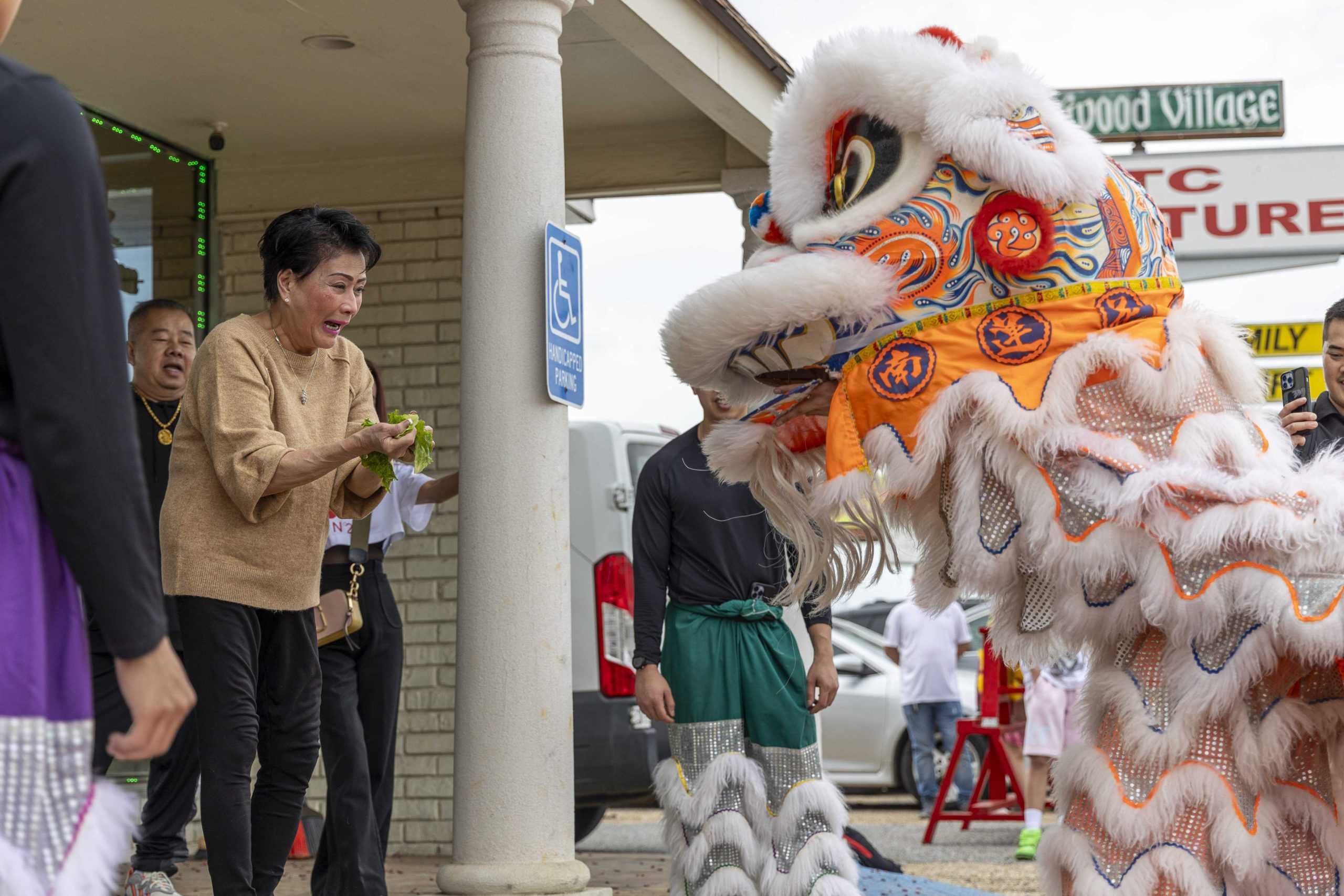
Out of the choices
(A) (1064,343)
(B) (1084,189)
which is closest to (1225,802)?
(A) (1064,343)

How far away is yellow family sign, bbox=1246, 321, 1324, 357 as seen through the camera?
8.80 meters

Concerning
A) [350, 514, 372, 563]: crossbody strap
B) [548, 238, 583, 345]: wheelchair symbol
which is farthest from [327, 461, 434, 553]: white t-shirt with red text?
[548, 238, 583, 345]: wheelchair symbol

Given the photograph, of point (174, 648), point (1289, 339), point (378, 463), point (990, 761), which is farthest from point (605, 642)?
point (990, 761)

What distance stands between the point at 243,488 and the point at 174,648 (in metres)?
1.24

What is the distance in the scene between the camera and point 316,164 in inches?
356

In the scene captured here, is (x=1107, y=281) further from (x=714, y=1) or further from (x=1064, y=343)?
(x=714, y=1)

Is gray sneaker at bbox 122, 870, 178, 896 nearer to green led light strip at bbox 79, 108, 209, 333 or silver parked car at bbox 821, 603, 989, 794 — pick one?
green led light strip at bbox 79, 108, 209, 333

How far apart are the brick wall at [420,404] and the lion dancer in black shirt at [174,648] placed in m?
2.91

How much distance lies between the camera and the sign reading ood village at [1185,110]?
28.1ft

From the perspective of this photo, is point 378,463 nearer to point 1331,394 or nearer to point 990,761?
point 1331,394

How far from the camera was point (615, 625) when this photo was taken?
7.98 m

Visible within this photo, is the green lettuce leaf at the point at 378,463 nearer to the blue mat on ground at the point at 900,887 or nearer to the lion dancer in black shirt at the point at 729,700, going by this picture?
the lion dancer in black shirt at the point at 729,700

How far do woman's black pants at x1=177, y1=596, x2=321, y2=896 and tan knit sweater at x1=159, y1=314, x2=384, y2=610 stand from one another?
0.27ft

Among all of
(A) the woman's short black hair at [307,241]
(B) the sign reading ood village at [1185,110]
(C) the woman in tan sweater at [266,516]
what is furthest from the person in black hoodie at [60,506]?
(B) the sign reading ood village at [1185,110]
